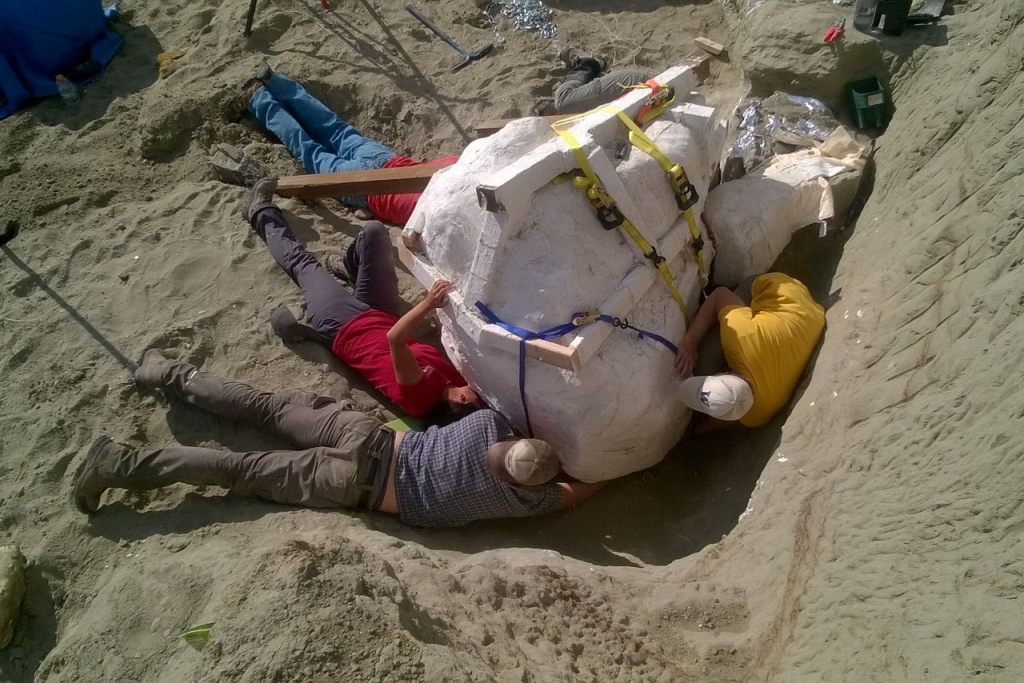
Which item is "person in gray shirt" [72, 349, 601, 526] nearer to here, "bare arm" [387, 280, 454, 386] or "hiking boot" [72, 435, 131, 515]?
"hiking boot" [72, 435, 131, 515]

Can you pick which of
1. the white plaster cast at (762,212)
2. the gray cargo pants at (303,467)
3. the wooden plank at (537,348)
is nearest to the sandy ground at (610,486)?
the gray cargo pants at (303,467)

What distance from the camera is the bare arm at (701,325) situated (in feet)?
10.6

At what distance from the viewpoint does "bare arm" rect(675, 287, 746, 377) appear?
10.6ft

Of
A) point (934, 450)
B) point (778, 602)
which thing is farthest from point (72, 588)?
point (934, 450)

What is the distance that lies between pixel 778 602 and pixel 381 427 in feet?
6.38

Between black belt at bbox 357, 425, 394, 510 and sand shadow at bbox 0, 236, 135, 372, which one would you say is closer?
black belt at bbox 357, 425, 394, 510

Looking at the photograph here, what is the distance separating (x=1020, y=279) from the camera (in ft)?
7.73

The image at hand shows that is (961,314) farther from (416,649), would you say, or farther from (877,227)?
(416,649)

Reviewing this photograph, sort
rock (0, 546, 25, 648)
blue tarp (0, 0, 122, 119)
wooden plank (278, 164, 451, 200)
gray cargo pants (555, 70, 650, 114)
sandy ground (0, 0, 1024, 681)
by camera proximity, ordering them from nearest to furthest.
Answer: sandy ground (0, 0, 1024, 681) < rock (0, 546, 25, 648) < wooden plank (278, 164, 451, 200) < gray cargo pants (555, 70, 650, 114) < blue tarp (0, 0, 122, 119)

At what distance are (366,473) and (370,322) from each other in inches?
37.4

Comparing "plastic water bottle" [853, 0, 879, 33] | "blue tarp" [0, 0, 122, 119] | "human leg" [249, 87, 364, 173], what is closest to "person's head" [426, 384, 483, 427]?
"human leg" [249, 87, 364, 173]

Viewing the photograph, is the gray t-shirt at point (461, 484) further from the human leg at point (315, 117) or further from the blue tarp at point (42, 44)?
the blue tarp at point (42, 44)

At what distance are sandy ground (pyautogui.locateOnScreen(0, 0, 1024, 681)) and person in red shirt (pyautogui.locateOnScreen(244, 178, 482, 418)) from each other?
16 centimetres

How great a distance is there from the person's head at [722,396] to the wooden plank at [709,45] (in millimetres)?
3265
